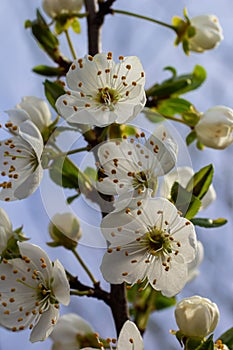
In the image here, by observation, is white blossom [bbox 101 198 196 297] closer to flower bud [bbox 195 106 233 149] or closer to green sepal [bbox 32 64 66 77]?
flower bud [bbox 195 106 233 149]

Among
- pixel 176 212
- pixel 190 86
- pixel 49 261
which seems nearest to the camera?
pixel 176 212

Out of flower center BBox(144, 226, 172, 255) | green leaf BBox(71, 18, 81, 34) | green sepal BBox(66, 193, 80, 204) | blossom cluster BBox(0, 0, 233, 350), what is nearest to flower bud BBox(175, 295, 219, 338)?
blossom cluster BBox(0, 0, 233, 350)

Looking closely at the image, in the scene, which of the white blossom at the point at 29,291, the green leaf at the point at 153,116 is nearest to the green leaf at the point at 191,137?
the green leaf at the point at 153,116

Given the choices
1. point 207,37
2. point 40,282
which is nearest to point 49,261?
point 40,282

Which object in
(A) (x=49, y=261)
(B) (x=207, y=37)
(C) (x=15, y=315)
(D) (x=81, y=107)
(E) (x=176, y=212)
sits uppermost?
(B) (x=207, y=37)

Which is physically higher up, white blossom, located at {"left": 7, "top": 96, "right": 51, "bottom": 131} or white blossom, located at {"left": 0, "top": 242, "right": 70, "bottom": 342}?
white blossom, located at {"left": 7, "top": 96, "right": 51, "bottom": 131}

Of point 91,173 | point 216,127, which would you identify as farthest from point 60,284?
point 216,127

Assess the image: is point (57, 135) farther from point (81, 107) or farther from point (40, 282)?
point (40, 282)
